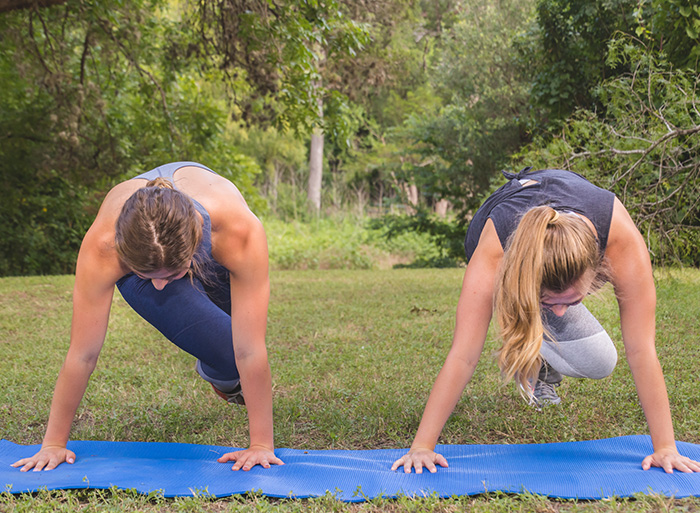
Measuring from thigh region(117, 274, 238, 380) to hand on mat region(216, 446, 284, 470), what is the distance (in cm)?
37

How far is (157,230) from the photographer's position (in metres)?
1.93

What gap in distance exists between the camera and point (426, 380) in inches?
144

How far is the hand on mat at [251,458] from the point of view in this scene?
234 centimetres

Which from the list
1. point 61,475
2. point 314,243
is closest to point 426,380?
point 61,475

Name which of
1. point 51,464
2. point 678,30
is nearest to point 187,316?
point 51,464

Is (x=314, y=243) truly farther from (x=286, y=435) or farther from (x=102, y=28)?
(x=286, y=435)

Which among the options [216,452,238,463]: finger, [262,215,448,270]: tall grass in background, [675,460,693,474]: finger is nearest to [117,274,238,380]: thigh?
[216,452,238,463]: finger

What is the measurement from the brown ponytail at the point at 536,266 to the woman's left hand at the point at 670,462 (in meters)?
0.67

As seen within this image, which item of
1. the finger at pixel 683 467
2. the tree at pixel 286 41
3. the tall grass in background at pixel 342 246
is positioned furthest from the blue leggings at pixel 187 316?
the tall grass in background at pixel 342 246

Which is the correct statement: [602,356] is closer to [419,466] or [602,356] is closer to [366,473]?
[419,466]

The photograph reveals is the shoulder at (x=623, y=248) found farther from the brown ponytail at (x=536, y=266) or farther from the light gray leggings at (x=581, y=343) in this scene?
the light gray leggings at (x=581, y=343)

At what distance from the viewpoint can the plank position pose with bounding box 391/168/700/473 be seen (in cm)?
197

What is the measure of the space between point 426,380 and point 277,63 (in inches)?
219

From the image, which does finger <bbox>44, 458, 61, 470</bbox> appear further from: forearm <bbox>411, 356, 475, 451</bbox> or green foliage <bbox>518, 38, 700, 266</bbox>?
green foliage <bbox>518, 38, 700, 266</bbox>
